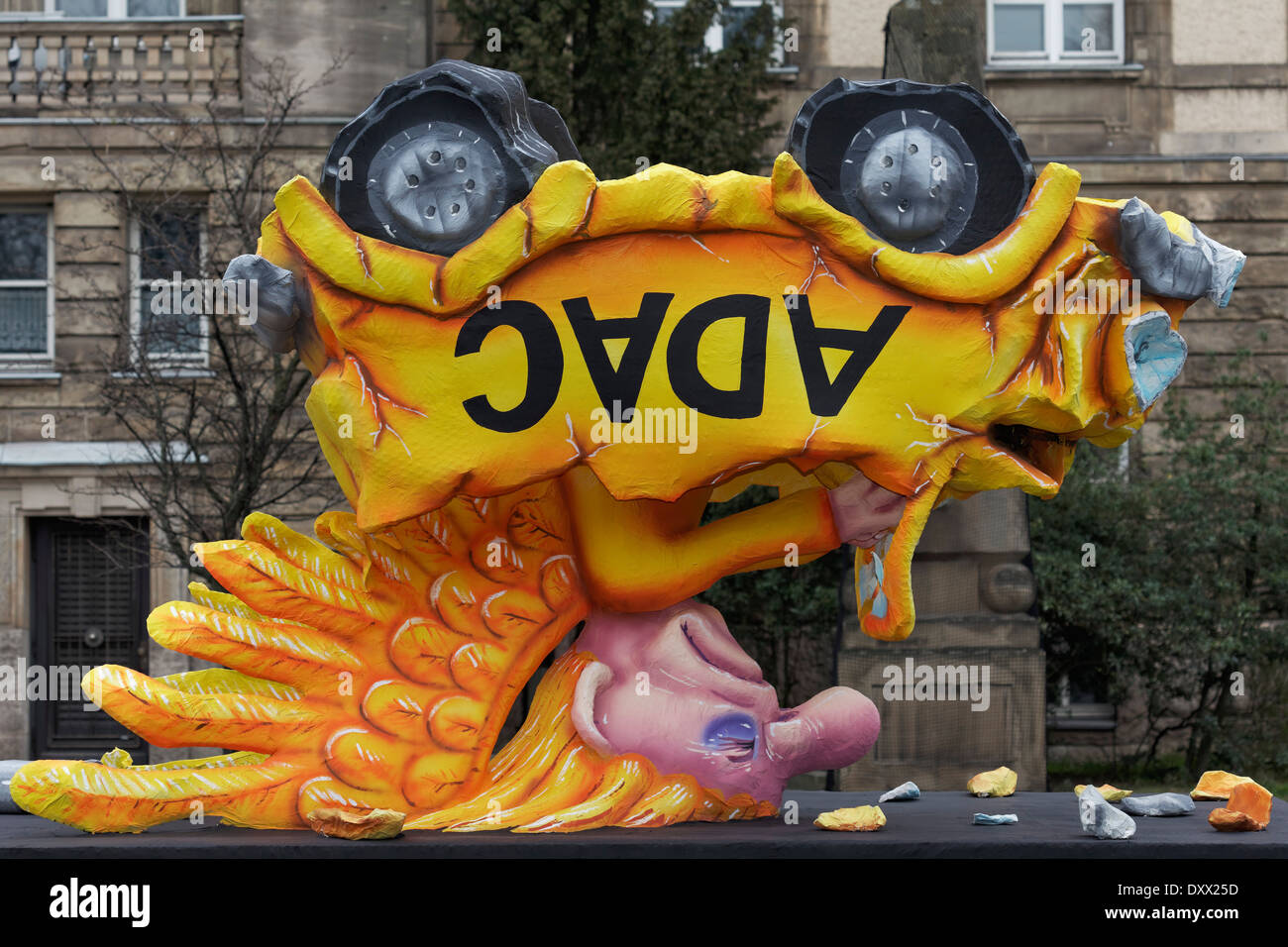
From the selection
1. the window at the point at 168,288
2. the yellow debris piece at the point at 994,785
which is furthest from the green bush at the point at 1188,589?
the window at the point at 168,288

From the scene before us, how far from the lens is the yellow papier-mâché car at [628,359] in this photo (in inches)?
213

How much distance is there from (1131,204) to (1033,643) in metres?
4.47

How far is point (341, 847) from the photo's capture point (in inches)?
196

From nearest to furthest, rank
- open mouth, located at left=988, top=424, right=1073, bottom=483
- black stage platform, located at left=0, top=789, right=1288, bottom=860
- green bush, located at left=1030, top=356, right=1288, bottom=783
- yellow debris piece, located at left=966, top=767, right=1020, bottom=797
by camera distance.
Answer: black stage platform, located at left=0, top=789, right=1288, bottom=860, open mouth, located at left=988, top=424, right=1073, bottom=483, yellow debris piece, located at left=966, top=767, right=1020, bottom=797, green bush, located at left=1030, top=356, right=1288, bottom=783

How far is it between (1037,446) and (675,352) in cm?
150

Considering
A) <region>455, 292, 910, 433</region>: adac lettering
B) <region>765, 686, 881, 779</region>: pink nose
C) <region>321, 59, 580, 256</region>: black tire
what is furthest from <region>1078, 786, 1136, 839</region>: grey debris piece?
<region>321, 59, 580, 256</region>: black tire

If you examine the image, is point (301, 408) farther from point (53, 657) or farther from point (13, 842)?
point (13, 842)

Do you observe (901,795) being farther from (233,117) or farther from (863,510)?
(233,117)

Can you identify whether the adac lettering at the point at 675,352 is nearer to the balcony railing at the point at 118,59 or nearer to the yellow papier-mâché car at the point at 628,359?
the yellow papier-mâché car at the point at 628,359

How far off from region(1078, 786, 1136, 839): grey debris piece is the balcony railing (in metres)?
12.1

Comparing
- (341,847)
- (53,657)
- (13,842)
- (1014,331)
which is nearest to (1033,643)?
(1014,331)

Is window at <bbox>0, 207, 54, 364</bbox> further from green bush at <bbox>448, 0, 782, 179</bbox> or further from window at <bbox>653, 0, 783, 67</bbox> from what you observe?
window at <bbox>653, 0, 783, 67</bbox>

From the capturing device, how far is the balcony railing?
14.9 m

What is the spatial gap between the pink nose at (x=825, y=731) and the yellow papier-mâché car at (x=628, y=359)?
0.05ft
